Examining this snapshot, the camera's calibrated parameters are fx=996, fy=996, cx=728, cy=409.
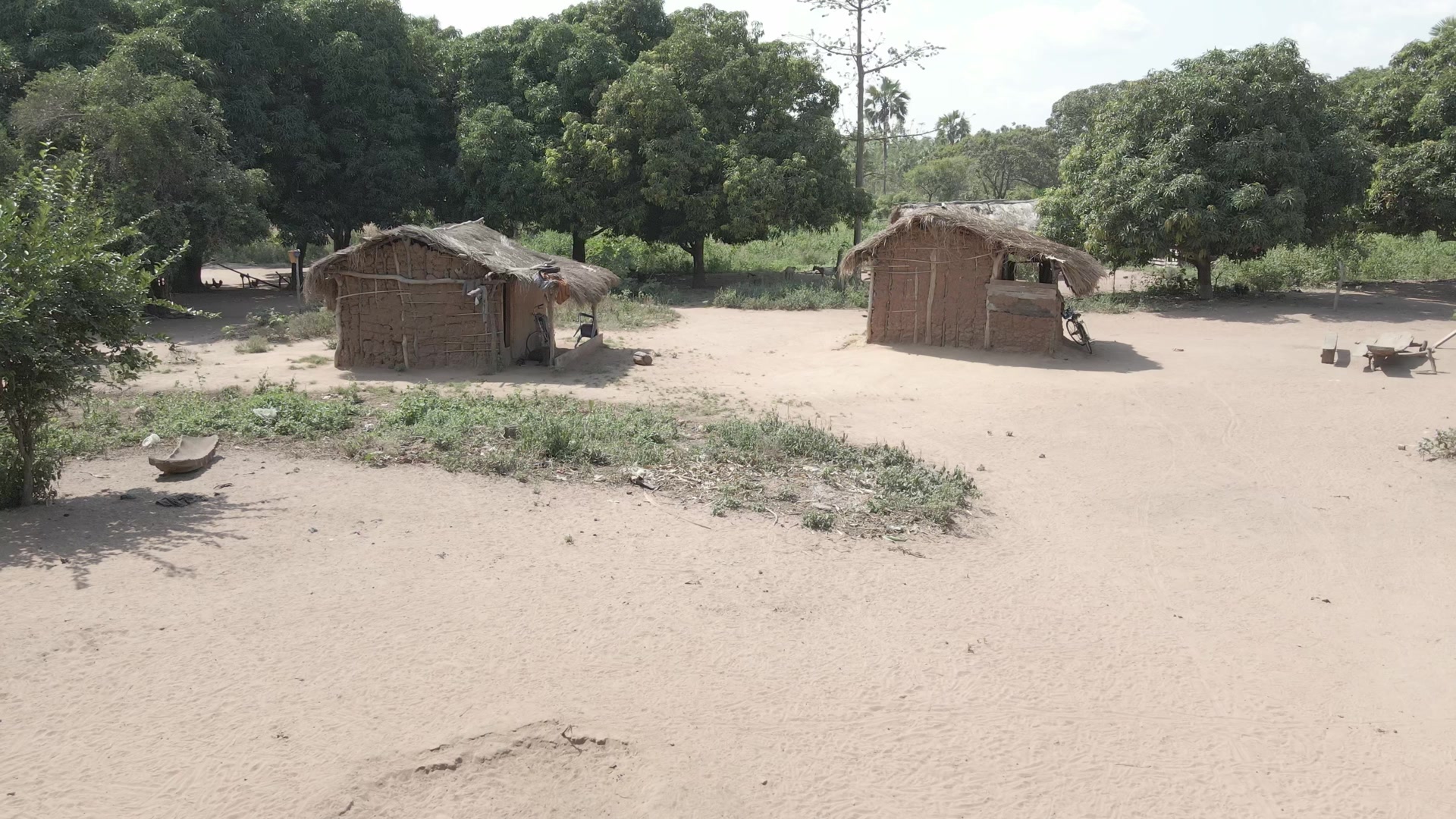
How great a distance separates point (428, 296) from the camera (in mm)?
16234

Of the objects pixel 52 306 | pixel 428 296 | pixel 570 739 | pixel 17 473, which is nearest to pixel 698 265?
pixel 428 296

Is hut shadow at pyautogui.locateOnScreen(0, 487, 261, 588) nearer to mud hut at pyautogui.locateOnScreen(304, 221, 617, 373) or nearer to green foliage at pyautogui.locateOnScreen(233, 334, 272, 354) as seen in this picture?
mud hut at pyautogui.locateOnScreen(304, 221, 617, 373)

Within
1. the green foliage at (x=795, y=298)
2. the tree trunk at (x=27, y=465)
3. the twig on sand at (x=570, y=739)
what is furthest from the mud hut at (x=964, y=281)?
the twig on sand at (x=570, y=739)

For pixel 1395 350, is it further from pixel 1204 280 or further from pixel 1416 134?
pixel 1416 134

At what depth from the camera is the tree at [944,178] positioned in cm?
4922

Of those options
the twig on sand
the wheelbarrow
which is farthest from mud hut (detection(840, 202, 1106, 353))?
the twig on sand

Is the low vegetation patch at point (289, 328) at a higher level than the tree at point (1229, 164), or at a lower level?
lower

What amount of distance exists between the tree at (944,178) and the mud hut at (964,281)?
31476 mm

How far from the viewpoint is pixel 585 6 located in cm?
2900

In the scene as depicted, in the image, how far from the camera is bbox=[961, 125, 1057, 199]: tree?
1831 inches

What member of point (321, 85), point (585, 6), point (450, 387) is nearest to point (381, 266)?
point (450, 387)

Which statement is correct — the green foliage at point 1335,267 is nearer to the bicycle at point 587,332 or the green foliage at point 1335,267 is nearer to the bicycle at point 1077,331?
the bicycle at point 1077,331

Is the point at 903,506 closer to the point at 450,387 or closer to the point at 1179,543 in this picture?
the point at 1179,543

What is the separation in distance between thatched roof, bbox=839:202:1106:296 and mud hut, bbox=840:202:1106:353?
0.01m
